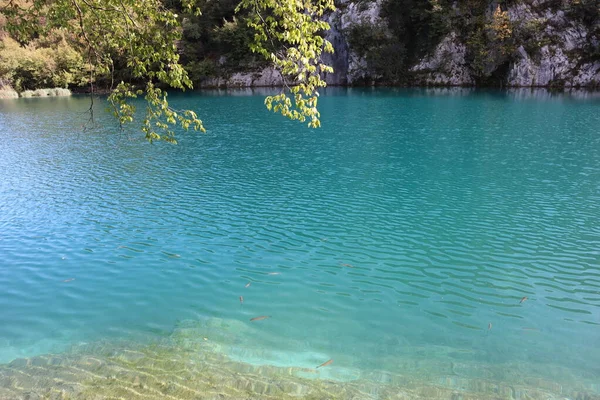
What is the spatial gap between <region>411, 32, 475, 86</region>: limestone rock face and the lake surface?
43902mm

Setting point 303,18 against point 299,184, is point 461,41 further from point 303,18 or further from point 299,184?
point 303,18

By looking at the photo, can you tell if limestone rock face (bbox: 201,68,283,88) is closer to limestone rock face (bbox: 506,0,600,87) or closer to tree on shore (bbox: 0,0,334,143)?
limestone rock face (bbox: 506,0,600,87)

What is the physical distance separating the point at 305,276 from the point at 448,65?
62260mm

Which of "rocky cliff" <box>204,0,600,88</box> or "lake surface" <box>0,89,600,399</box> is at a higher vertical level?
"rocky cliff" <box>204,0,600,88</box>

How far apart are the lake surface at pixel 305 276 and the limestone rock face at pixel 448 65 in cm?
4390

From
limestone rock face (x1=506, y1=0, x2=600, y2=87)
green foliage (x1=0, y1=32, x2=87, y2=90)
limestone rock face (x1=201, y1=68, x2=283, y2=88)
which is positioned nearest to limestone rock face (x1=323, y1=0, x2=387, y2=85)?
limestone rock face (x1=201, y1=68, x2=283, y2=88)

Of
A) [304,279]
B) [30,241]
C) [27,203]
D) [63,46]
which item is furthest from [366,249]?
[63,46]

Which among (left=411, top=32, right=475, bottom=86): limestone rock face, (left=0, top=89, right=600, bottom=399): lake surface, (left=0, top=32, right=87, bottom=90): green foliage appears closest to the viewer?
(left=0, top=89, right=600, bottom=399): lake surface

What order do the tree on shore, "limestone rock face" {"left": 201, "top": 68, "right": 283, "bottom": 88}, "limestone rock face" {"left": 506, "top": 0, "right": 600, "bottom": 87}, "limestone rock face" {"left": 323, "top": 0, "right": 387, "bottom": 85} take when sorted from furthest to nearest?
"limestone rock face" {"left": 201, "top": 68, "right": 283, "bottom": 88} < "limestone rock face" {"left": 323, "top": 0, "right": 387, "bottom": 85} < "limestone rock face" {"left": 506, "top": 0, "right": 600, "bottom": 87} < the tree on shore

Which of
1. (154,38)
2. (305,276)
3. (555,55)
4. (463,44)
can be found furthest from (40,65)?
(555,55)

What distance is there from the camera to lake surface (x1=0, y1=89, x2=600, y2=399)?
6824 millimetres

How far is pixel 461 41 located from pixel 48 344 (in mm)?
67721

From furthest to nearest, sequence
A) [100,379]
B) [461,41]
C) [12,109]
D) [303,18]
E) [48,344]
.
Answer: [461,41] → [12,109] → [48,344] → [100,379] → [303,18]

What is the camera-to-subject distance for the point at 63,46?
71.9 metres
